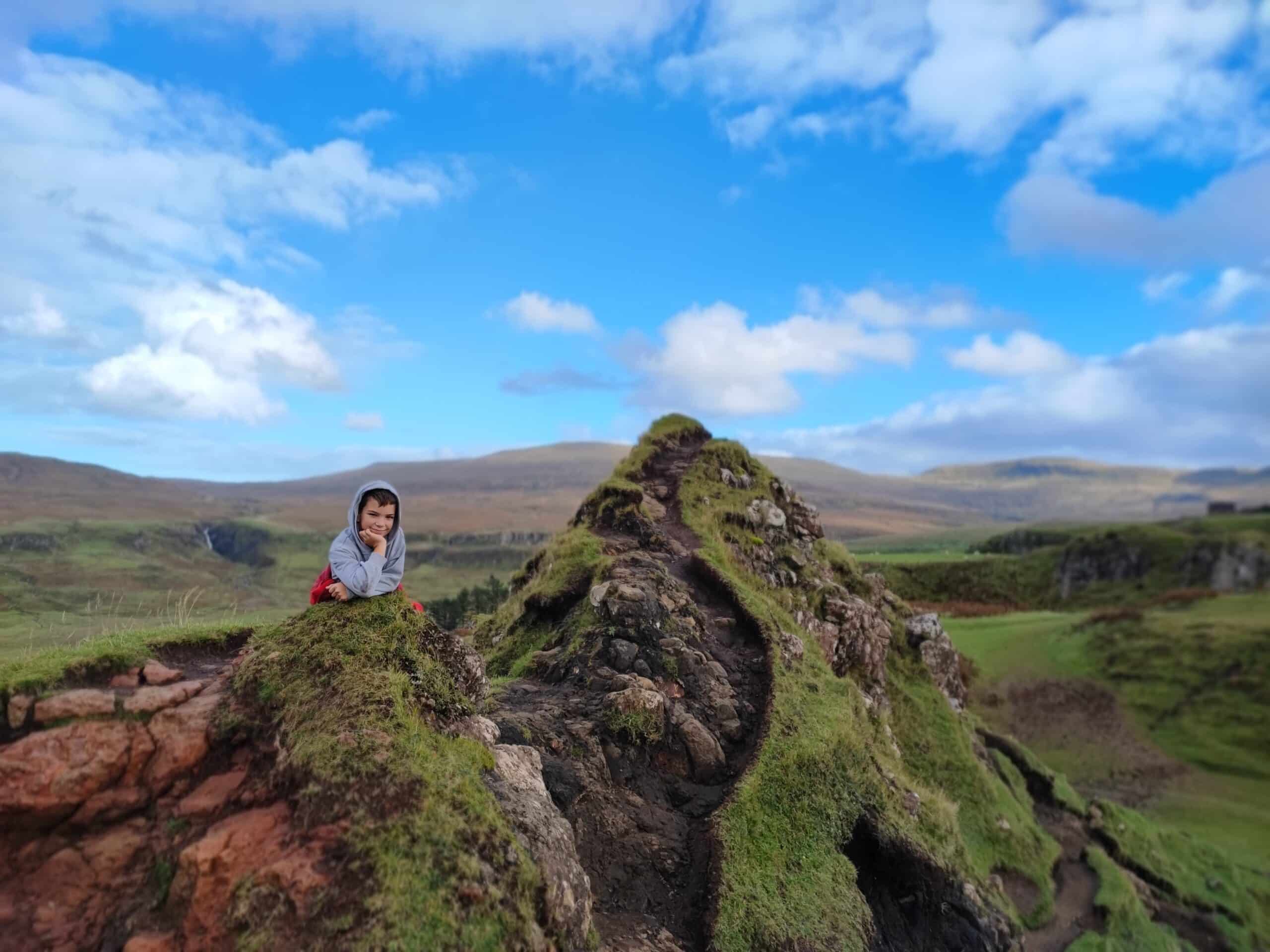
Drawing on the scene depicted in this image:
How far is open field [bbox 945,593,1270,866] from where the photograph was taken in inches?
1122

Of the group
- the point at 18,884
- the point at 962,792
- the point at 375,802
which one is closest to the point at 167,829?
the point at 18,884

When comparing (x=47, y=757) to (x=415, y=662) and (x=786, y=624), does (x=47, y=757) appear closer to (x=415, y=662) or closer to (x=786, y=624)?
(x=415, y=662)

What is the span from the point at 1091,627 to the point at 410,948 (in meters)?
48.5

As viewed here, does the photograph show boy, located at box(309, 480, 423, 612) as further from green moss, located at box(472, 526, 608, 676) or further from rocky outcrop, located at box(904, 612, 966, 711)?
rocky outcrop, located at box(904, 612, 966, 711)

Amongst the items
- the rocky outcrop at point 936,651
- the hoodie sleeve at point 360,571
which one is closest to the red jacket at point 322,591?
the hoodie sleeve at point 360,571

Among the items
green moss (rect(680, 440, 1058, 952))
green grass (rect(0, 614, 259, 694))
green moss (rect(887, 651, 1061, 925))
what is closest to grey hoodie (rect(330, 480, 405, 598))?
green grass (rect(0, 614, 259, 694))

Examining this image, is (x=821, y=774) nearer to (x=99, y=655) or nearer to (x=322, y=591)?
(x=322, y=591)

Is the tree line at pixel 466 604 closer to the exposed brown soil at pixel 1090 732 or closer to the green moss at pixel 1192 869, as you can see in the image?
the green moss at pixel 1192 869

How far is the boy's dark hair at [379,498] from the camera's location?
7461mm

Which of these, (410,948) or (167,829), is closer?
(410,948)

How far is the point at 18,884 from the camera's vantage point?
212 inches

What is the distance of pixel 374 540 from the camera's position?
24.8ft

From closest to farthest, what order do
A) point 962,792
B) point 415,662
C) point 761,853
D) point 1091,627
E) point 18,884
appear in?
1. point 18,884
2. point 415,662
3. point 761,853
4. point 962,792
5. point 1091,627

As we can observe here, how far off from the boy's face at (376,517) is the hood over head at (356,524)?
0.20 ft
